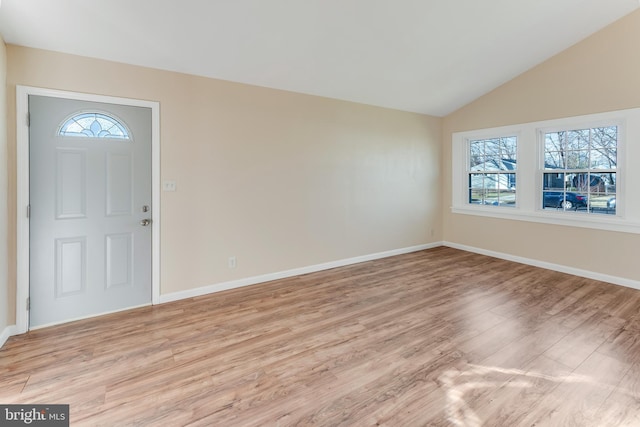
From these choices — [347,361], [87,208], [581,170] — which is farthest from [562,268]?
[87,208]

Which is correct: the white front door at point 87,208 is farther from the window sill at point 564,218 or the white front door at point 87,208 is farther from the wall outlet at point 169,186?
the window sill at point 564,218

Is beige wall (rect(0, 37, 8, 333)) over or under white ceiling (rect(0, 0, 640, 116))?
under

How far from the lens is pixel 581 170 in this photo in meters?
4.29

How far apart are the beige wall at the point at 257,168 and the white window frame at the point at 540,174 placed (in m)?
1.11

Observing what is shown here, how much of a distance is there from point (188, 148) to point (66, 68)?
3.96 feet

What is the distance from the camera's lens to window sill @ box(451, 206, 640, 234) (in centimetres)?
390

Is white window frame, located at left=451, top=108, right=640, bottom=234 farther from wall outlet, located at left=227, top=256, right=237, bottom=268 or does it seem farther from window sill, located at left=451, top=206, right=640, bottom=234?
wall outlet, located at left=227, top=256, right=237, bottom=268

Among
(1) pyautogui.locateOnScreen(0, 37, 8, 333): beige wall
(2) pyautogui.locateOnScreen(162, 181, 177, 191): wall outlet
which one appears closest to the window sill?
(2) pyautogui.locateOnScreen(162, 181, 177, 191): wall outlet

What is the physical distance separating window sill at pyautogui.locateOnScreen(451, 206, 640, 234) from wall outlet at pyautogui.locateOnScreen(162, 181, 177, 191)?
16.3 ft

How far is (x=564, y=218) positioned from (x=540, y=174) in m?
0.75

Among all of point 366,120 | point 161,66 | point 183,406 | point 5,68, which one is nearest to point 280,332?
point 183,406

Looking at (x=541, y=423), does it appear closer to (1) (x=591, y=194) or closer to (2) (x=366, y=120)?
(1) (x=591, y=194)

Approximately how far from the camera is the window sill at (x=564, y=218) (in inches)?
154

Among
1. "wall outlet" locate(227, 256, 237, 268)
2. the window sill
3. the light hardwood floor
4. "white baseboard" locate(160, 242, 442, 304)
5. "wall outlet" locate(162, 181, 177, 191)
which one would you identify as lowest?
the light hardwood floor
